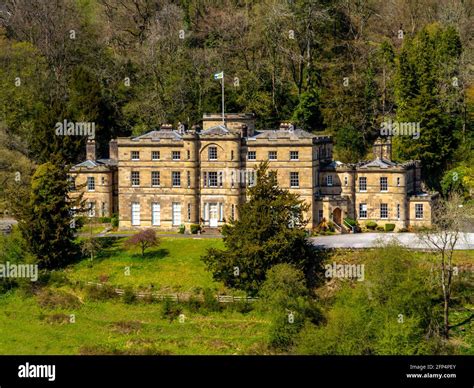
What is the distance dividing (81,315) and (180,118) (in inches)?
1362

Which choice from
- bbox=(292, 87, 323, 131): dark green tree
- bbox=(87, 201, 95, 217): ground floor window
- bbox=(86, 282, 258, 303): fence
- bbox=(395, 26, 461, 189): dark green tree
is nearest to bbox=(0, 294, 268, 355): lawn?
bbox=(86, 282, 258, 303): fence

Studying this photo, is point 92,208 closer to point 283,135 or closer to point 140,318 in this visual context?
point 283,135

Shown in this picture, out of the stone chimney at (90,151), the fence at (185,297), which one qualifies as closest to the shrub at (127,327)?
the fence at (185,297)

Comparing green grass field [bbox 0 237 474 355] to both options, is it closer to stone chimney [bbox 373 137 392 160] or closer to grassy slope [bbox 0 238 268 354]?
grassy slope [bbox 0 238 268 354]

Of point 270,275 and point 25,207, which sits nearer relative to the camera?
point 270,275

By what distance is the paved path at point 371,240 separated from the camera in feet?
225

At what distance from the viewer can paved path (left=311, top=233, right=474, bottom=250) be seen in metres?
68.7

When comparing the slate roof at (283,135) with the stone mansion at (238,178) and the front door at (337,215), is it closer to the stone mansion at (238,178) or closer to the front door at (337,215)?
the stone mansion at (238,178)

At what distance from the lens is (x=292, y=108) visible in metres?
97.1

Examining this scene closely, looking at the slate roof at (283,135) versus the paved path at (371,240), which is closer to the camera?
the paved path at (371,240)

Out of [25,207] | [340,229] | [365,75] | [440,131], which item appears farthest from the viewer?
[365,75]

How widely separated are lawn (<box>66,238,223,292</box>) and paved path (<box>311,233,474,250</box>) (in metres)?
7.63
